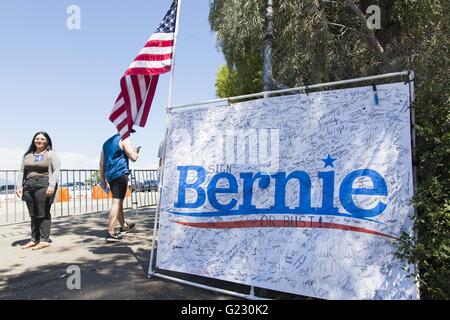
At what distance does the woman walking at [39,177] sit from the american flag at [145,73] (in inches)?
63.3

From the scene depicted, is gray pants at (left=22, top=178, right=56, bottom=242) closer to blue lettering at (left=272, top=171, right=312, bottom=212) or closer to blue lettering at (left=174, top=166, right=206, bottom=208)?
blue lettering at (left=174, top=166, right=206, bottom=208)

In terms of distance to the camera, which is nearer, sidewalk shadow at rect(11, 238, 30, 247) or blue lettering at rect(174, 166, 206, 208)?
blue lettering at rect(174, 166, 206, 208)

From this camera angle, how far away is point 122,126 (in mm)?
5957

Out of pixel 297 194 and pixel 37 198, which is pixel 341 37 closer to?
pixel 297 194

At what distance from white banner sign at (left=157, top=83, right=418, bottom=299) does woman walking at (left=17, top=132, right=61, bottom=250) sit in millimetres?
2530

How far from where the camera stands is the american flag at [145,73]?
552 centimetres

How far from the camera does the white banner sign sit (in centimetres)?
362

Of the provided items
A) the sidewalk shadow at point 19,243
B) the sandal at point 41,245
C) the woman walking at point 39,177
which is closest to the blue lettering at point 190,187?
the woman walking at point 39,177

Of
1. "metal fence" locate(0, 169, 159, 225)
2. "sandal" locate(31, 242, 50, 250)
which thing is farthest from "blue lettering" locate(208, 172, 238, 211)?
"metal fence" locate(0, 169, 159, 225)

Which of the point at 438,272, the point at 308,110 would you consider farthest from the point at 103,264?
the point at 438,272

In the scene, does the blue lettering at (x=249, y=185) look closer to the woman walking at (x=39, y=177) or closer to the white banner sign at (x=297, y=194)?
the white banner sign at (x=297, y=194)

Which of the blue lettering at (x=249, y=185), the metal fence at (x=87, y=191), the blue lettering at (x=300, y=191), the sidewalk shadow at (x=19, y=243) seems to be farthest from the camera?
→ the metal fence at (x=87, y=191)
